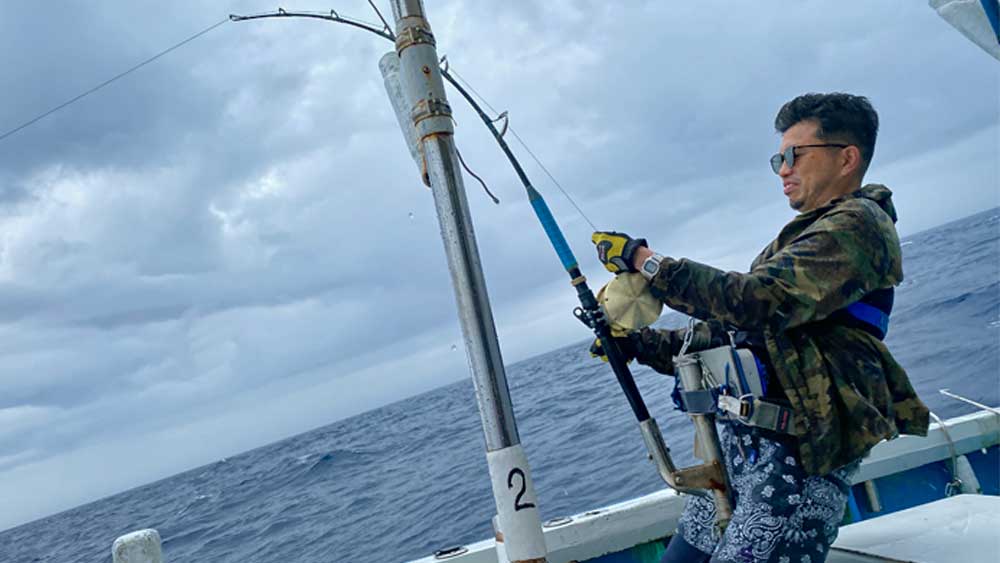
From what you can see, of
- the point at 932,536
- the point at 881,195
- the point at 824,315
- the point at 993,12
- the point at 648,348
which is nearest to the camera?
the point at 824,315

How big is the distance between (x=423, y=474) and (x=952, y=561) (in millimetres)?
17665

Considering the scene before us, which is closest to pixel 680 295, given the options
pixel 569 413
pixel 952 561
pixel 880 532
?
pixel 952 561

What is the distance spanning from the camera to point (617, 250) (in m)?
2.06

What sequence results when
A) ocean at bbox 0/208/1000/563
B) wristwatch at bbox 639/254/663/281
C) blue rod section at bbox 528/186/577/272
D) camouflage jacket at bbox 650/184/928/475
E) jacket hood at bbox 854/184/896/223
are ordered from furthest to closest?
ocean at bbox 0/208/1000/563
blue rod section at bbox 528/186/577/272
jacket hood at bbox 854/184/896/223
wristwatch at bbox 639/254/663/281
camouflage jacket at bbox 650/184/928/475

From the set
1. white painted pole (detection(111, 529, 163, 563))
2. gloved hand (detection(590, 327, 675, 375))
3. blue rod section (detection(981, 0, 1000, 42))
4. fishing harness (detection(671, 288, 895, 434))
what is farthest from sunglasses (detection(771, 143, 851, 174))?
white painted pole (detection(111, 529, 163, 563))

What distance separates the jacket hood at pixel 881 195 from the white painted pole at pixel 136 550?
10.5 ft

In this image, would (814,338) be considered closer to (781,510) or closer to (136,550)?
(781,510)

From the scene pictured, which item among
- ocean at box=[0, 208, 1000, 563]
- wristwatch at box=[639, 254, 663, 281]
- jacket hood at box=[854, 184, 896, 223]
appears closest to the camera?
wristwatch at box=[639, 254, 663, 281]

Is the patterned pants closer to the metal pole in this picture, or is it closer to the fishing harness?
the fishing harness

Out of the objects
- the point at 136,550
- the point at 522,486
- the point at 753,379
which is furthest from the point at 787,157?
the point at 136,550

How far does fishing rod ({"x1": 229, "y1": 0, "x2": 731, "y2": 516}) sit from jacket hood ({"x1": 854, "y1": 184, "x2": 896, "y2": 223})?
0.85m

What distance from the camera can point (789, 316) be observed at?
5.97 feet

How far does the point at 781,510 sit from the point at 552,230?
1.21 m

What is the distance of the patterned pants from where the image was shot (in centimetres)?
184
